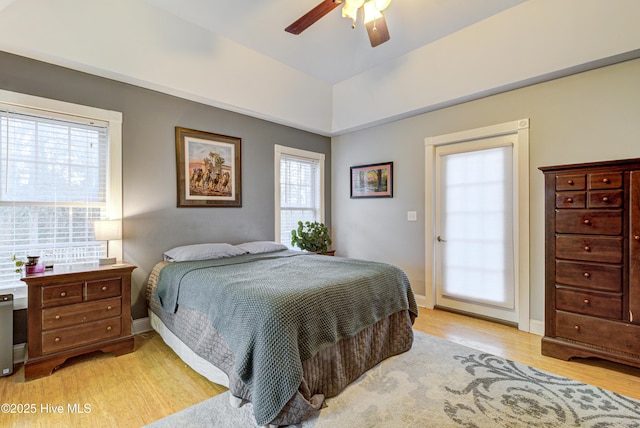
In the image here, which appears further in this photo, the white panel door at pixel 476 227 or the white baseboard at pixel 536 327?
the white panel door at pixel 476 227

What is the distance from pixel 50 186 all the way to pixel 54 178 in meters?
0.08

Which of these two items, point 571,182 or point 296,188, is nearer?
point 571,182

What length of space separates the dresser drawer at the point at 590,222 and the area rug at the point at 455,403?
111 cm

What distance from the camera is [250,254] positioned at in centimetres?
339

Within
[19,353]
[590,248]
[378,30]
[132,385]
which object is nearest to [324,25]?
[378,30]

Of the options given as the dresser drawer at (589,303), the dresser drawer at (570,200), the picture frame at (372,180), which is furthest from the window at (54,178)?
the dresser drawer at (589,303)

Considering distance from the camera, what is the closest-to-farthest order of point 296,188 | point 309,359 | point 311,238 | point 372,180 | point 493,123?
point 309,359 < point 493,123 < point 311,238 < point 372,180 < point 296,188

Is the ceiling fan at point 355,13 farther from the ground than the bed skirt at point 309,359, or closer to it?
farther from the ground

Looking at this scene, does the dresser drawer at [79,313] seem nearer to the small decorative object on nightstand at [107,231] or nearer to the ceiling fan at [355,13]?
the small decorative object on nightstand at [107,231]

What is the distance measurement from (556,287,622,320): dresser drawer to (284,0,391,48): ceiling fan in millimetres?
2569

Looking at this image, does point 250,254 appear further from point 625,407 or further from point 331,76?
point 625,407

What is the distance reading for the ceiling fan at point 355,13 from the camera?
A: 6.90ft

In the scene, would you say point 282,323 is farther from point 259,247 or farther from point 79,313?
point 259,247

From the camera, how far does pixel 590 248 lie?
2299 mm
